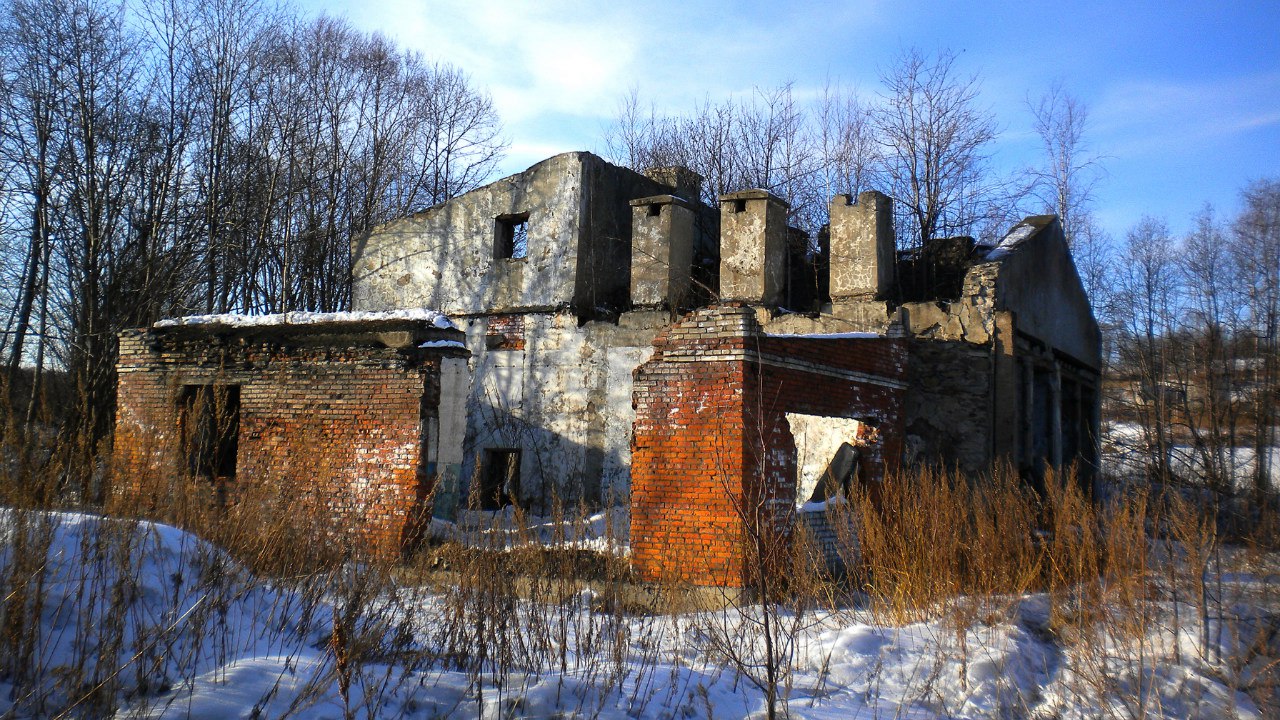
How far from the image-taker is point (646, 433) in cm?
902

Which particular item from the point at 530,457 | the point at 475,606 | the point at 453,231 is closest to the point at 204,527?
the point at 475,606

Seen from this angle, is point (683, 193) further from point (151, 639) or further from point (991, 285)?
point (151, 639)

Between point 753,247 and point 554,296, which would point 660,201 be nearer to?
point 753,247

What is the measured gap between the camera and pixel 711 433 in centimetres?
863

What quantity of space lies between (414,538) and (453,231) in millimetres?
8677

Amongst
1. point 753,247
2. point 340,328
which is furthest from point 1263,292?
point 340,328

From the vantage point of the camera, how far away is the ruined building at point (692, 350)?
8797mm

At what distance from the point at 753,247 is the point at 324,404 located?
7047mm

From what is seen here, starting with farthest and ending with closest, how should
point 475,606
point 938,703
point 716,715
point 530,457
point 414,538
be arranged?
point 530,457, point 414,538, point 938,703, point 475,606, point 716,715

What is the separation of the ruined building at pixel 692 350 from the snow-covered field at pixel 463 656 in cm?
231

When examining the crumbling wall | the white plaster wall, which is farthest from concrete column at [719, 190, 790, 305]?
the white plaster wall

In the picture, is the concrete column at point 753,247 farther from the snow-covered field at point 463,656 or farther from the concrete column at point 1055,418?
the snow-covered field at point 463,656

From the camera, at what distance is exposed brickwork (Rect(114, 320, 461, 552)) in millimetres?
10125

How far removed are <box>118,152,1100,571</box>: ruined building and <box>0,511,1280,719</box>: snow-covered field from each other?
2306 millimetres
